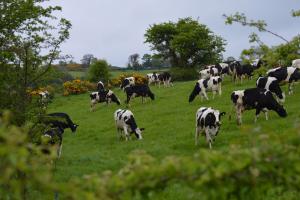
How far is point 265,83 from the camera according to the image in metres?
26.0

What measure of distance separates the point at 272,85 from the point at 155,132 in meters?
7.19

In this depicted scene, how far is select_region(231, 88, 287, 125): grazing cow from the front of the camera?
72.0 feet

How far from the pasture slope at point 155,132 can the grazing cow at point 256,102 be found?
1.61 ft

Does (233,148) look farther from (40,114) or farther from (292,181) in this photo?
(40,114)

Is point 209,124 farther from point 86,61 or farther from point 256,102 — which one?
point 86,61

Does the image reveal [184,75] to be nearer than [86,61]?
Yes

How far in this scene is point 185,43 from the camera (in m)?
63.8

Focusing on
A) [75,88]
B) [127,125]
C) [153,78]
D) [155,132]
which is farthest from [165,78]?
[127,125]

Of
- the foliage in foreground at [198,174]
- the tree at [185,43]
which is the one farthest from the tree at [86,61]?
the foliage in foreground at [198,174]

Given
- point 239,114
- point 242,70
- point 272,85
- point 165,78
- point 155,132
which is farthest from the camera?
point 165,78

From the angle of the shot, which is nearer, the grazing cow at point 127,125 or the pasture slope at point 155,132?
the pasture slope at point 155,132

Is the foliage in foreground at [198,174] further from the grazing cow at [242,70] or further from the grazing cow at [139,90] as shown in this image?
the grazing cow at [242,70]

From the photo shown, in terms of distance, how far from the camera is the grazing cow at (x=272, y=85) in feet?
83.1

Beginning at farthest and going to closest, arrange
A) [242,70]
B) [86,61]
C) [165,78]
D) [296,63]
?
1. [86,61]
2. [165,78]
3. [242,70]
4. [296,63]
